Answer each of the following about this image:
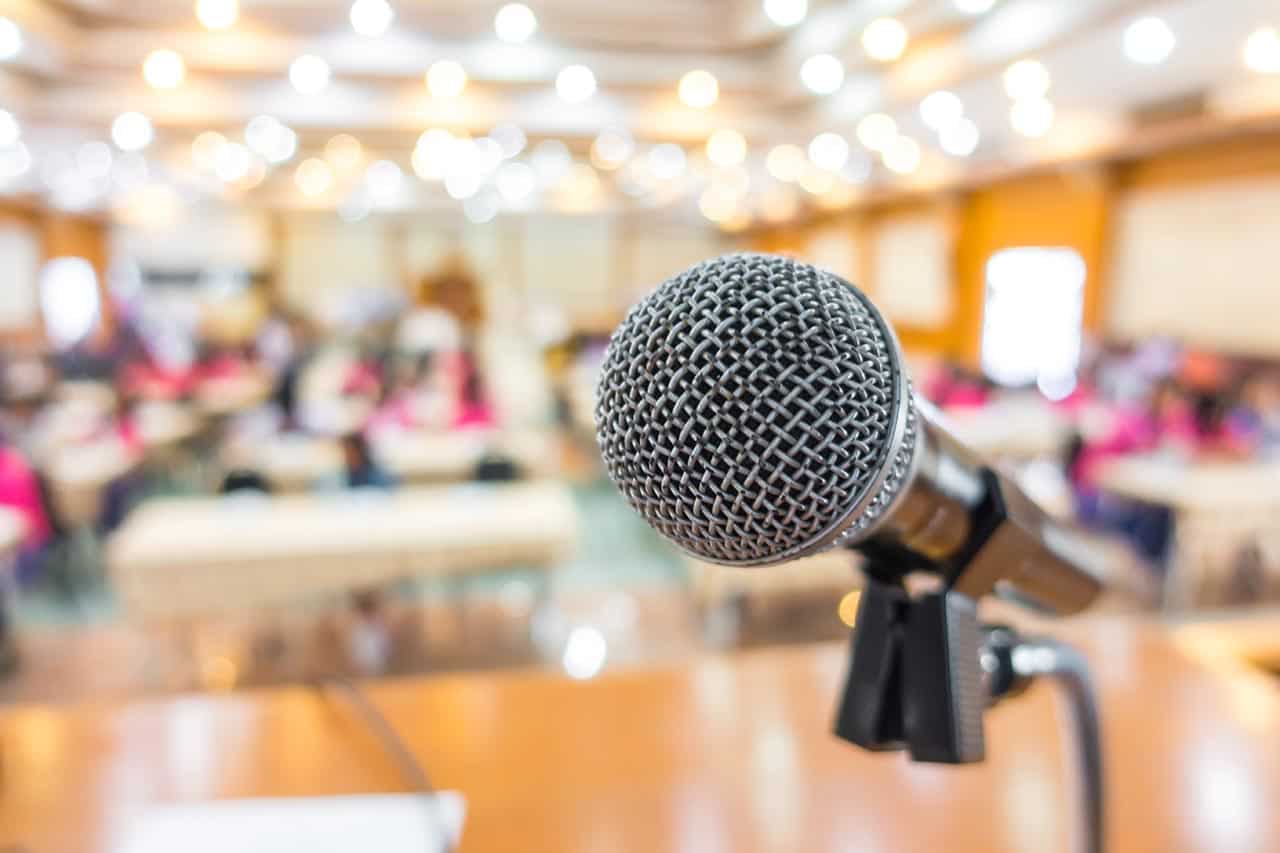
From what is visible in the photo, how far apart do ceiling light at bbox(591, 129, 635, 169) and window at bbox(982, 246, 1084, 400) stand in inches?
175

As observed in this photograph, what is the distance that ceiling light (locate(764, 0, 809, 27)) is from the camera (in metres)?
5.05

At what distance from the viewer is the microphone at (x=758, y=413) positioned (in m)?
0.49

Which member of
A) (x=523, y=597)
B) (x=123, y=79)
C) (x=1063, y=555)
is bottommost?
(x=523, y=597)

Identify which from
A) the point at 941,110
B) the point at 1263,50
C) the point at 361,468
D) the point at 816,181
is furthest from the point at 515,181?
the point at 1263,50

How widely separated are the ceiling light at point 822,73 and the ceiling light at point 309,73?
3.55 metres

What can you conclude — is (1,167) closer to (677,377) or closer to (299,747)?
(299,747)

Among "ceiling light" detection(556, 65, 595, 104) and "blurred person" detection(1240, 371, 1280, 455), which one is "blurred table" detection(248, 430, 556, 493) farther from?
"blurred person" detection(1240, 371, 1280, 455)

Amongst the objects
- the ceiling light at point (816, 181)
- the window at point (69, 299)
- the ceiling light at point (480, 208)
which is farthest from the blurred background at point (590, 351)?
the ceiling light at point (480, 208)

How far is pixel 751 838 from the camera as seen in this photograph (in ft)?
3.25

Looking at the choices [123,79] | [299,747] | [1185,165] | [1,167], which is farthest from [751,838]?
[1,167]

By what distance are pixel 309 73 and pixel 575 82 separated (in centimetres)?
202

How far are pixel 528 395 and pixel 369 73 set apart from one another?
710cm

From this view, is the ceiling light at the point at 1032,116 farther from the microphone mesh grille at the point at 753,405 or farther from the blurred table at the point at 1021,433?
the microphone mesh grille at the point at 753,405

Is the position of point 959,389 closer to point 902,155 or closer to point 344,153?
point 902,155
